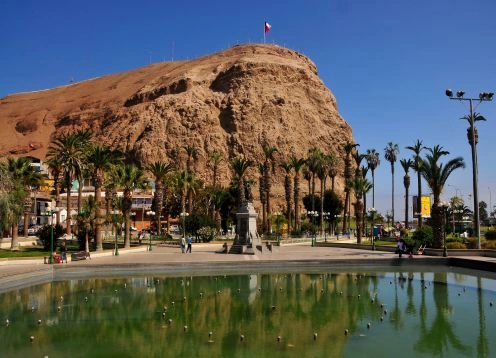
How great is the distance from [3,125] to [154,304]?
645 feet

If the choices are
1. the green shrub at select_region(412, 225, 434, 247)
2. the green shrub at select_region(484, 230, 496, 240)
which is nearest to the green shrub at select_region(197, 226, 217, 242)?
the green shrub at select_region(412, 225, 434, 247)

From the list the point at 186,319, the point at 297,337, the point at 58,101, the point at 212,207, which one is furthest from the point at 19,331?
the point at 58,101

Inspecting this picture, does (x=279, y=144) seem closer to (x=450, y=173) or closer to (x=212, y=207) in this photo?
(x=212, y=207)

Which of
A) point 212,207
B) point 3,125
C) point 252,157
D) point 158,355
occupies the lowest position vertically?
point 158,355

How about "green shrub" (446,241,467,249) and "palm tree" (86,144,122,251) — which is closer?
"green shrub" (446,241,467,249)

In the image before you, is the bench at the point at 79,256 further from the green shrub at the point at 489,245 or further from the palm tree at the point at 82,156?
the green shrub at the point at 489,245

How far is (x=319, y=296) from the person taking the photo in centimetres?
2017

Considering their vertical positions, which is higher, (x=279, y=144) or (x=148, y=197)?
(x=279, y=144)

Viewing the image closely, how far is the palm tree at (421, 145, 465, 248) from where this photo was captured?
36062 mm

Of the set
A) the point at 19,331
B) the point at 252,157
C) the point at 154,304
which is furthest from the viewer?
the point at 252,157

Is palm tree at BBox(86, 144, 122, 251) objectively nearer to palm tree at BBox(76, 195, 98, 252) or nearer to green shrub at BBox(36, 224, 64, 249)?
palm tree at BBox(76, 195, 98, 252)

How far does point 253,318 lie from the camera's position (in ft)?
52.1

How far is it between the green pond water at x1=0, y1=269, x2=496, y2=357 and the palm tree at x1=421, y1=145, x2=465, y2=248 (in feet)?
36.7

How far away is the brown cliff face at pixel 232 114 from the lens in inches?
4990
